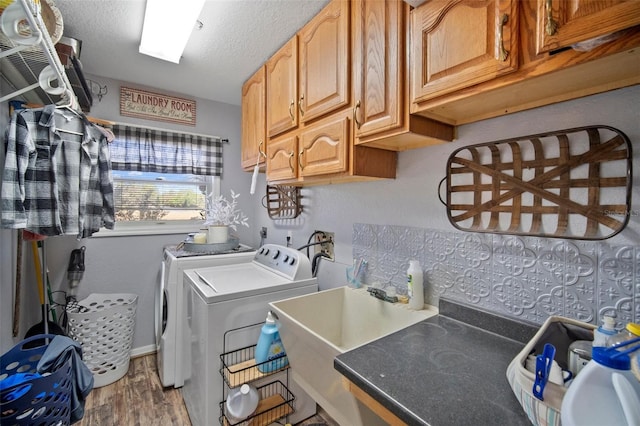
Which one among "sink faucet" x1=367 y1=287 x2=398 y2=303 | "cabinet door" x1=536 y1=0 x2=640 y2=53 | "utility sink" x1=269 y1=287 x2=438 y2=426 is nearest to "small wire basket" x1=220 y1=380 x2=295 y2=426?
"utility sink" x1=269 y1=287 x2=438 y2=426

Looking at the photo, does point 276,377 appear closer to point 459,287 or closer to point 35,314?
point 459,287

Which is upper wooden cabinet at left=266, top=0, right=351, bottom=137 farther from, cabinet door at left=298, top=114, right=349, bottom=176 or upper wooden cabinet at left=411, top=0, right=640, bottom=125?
upper wooden cabinet at left=411, top=0, right=640, bottom=125

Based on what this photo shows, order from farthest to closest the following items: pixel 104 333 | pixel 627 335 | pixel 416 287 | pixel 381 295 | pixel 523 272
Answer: pixel 104 333 → pixel 381 295 → pixel 416 287 → pixel 523 272 → pixel 627 335

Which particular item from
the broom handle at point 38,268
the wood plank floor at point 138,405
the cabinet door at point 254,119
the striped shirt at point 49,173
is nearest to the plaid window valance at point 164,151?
the cabinet door at point 254,119

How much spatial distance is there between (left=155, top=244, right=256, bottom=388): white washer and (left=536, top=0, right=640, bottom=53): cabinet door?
2.08m

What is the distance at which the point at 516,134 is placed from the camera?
100 centimetres

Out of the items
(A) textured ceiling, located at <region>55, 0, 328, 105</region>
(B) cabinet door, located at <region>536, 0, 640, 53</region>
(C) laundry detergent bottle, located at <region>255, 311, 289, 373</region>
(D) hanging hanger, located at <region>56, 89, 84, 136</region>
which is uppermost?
(A) textured ceiling, located at <region>55, 0, 328, 105</region>

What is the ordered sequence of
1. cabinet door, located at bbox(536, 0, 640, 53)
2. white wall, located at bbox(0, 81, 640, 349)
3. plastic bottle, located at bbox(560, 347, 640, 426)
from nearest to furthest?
plastic bottle, located at bbox(560, 347, 640, 426)
cabinet door, located at bbox(536, 0, 640, 53)
white wall, located at bbox(0, 81, 640, 349)

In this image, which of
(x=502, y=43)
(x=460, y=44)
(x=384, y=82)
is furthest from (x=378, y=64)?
(x=502, y=43)

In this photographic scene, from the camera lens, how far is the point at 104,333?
83.0 inches

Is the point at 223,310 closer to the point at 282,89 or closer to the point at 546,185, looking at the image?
the point at 282,89

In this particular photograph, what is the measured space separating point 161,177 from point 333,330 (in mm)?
2237

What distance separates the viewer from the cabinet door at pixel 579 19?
56 cm

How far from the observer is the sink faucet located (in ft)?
4.37
